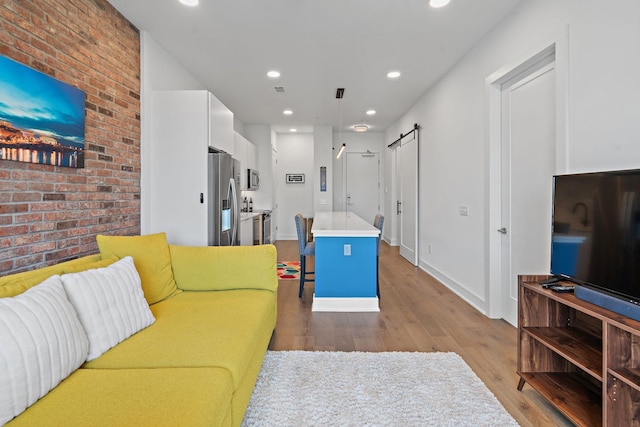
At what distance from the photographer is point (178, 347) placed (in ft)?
5.04

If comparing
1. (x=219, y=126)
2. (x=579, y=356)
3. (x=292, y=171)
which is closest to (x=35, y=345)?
(x=579, y=356)

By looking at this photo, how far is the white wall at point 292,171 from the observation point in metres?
8.41

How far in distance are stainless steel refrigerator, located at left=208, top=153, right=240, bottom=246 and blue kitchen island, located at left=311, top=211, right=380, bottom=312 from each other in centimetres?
98

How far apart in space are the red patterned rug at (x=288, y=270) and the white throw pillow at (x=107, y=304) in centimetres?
291

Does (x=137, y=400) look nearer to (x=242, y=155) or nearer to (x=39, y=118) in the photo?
(x=39, y=118)

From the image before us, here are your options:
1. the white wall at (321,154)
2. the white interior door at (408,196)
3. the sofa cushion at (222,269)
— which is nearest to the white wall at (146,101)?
the sofa cushion at (222,269)

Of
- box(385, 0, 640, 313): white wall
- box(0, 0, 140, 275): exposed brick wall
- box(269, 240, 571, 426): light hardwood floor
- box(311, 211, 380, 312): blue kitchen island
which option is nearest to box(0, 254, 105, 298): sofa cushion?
box(0, 0, 140, 275): exposed brick wall

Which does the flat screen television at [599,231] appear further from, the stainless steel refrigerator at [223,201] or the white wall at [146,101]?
the white wall at [146,101]

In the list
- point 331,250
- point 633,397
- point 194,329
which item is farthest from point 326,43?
point 633,397

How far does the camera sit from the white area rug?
5.55 feet

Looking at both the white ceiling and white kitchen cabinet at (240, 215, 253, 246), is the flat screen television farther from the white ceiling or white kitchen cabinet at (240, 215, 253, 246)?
white kitchen cabinet at (240, 215, 253, 246)

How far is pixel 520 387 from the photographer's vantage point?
196cm

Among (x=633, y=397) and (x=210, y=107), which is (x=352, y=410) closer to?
(x=633, y=397)

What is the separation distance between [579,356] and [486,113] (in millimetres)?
2325
